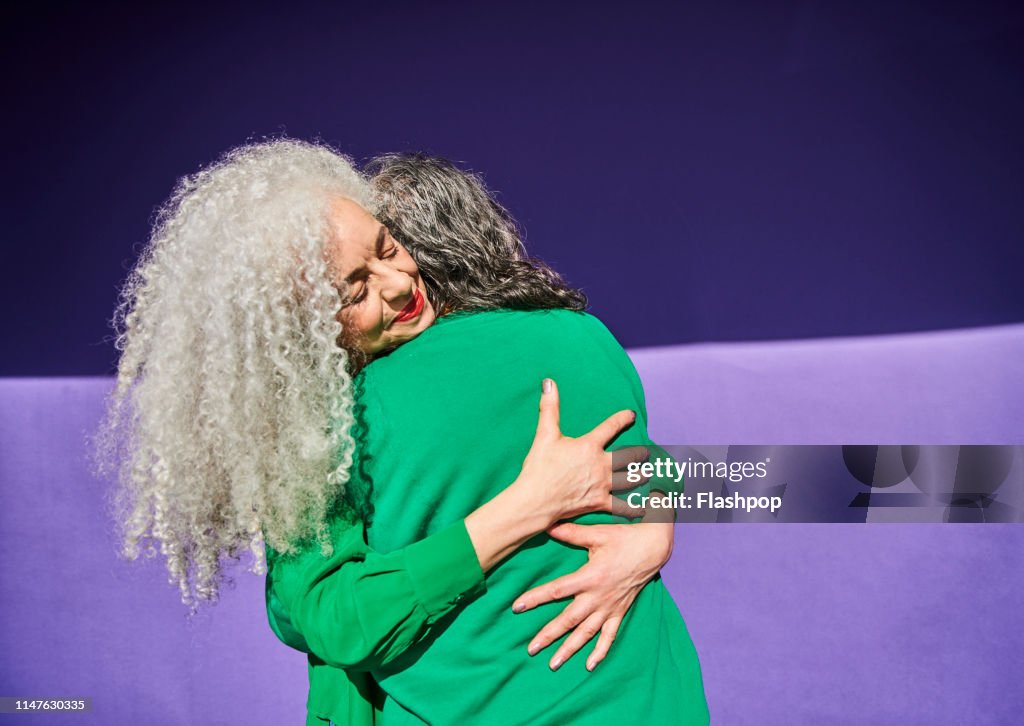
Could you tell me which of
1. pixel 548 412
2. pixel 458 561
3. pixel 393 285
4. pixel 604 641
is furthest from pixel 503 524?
pixel 393 285

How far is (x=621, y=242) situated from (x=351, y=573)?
183 cm

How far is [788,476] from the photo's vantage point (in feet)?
8.46

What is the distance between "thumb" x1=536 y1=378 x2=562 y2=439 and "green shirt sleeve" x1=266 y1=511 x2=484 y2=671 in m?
0.19

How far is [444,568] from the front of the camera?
1104 millimetres

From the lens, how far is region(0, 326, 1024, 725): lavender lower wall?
103 inches

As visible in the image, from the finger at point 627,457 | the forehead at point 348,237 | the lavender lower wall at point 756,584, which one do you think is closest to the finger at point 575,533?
the finger at point 627,457

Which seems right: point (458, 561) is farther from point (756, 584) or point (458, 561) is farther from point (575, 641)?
point (756, 584)

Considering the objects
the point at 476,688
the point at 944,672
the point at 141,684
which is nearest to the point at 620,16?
the point at 476,688

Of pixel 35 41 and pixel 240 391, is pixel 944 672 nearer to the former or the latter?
pixel 240 391

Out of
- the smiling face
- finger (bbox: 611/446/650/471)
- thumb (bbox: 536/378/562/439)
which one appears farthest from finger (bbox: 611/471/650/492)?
the smiling face

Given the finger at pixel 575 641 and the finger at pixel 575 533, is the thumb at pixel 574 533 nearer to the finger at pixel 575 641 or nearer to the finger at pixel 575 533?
the finger at pixel 575 533

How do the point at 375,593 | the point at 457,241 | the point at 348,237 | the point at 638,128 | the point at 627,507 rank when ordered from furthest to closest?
the point at 638,128
the point at 457,241
the point at 627,507
the point at 348,237
the point at 375,593

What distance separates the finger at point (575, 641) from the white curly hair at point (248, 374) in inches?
16.4

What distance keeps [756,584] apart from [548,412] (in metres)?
1.86
